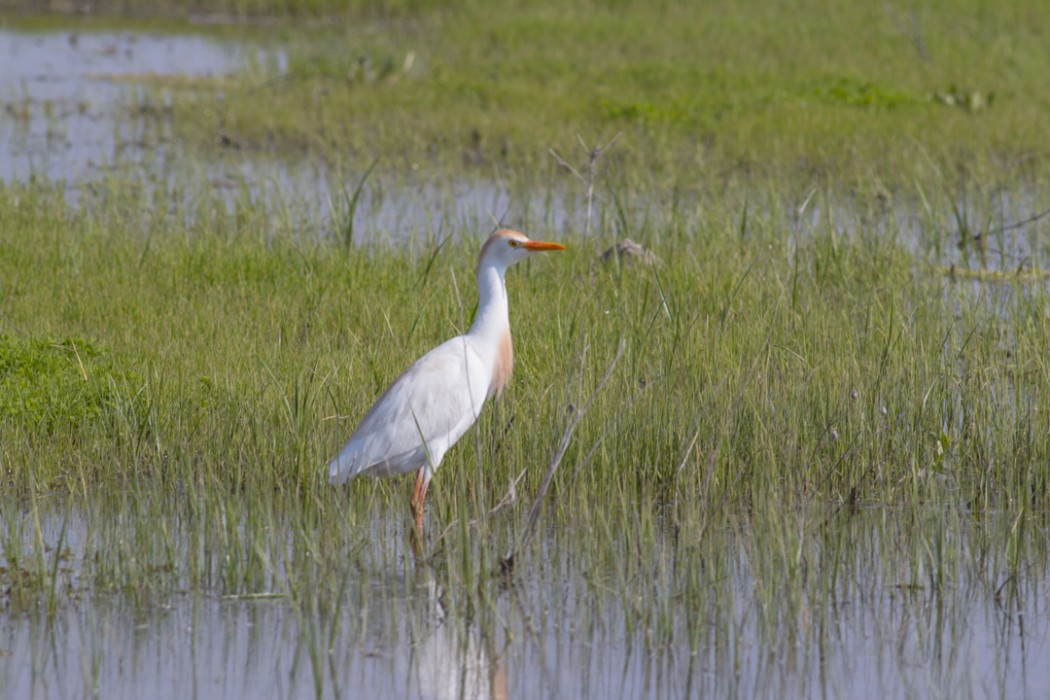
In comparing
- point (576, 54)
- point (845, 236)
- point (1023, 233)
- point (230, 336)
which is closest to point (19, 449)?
point (230, 336)

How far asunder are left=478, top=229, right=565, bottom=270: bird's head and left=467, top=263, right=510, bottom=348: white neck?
3cm

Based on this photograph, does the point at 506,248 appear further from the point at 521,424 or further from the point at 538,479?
the point at 538,479

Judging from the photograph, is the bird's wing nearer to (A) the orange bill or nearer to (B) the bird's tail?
(B) the bird's tail

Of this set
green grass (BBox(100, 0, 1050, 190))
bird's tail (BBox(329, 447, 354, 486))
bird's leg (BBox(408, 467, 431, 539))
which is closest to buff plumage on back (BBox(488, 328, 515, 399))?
bird's leg (BBox(408, 467, 431, 539))

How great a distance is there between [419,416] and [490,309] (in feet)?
1.73

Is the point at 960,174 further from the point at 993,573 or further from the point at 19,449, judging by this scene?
the point at 19,449

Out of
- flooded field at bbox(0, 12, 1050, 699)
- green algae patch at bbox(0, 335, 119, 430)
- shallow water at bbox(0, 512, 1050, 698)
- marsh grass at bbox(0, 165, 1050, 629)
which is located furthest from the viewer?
green algae patch at bbox(0, 335, 119, 430)

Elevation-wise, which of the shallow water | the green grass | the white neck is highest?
the green grass

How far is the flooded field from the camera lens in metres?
4.11

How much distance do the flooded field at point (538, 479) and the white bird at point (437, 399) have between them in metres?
0.16

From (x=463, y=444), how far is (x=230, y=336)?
180 cm

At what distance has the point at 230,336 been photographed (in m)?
6.71

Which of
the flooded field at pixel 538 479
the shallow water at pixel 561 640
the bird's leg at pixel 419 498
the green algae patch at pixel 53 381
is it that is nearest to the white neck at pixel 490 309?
the flooded field at pixel 538 479

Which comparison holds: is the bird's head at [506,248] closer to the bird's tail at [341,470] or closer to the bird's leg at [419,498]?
the bird's leg at [419,498]
